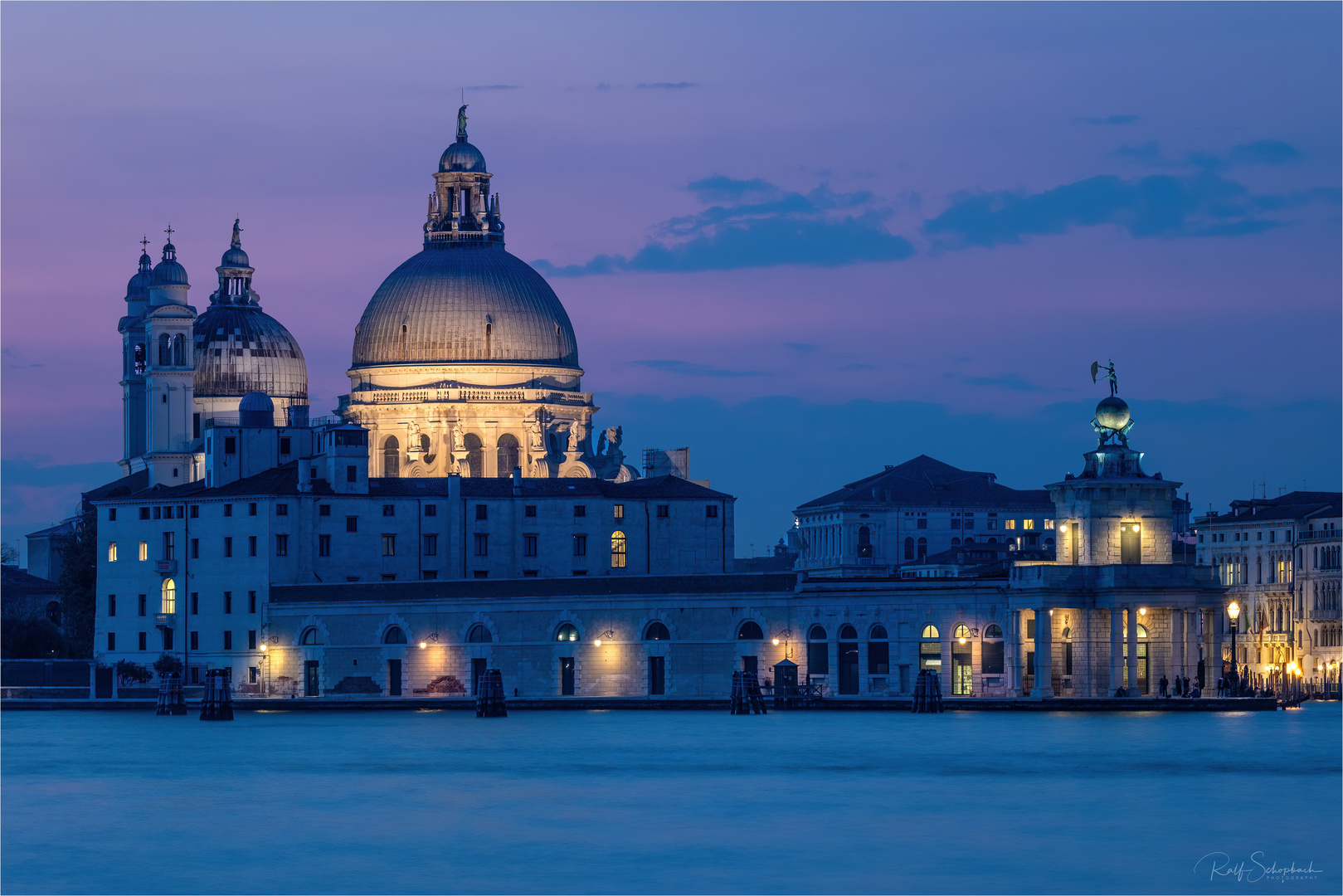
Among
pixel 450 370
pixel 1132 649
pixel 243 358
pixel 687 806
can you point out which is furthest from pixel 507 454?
pixel 687 806

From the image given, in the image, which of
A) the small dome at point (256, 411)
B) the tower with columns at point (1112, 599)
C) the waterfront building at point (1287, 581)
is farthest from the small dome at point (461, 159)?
the tower with columns at point (1112, 599)

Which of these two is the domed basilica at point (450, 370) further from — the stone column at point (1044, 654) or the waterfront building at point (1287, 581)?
the stone column at point (1044, 654)

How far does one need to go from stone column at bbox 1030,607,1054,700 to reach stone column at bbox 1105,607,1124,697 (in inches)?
70.9

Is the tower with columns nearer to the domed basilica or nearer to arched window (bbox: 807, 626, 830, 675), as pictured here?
arched window (bbox: 807, 626, 830, 675)

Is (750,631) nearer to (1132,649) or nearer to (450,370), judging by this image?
(1132,649)

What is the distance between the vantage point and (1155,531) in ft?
283

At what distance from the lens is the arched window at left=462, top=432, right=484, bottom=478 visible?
115119mm

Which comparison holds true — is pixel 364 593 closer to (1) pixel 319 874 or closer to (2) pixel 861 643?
(2) pixel 861 643

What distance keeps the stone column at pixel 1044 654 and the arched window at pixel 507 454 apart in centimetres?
3596

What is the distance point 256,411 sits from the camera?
108 meters

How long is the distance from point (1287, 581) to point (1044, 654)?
3238 cm

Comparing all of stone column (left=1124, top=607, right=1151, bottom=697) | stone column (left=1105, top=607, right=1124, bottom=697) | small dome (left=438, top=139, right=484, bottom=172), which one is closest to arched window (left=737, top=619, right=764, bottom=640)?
stone column (left=1105, top=607, right=1124, bottom=697)

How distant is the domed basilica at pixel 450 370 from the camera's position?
115750 millimetres

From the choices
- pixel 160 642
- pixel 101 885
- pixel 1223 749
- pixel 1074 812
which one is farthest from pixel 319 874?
pixel 160 642
